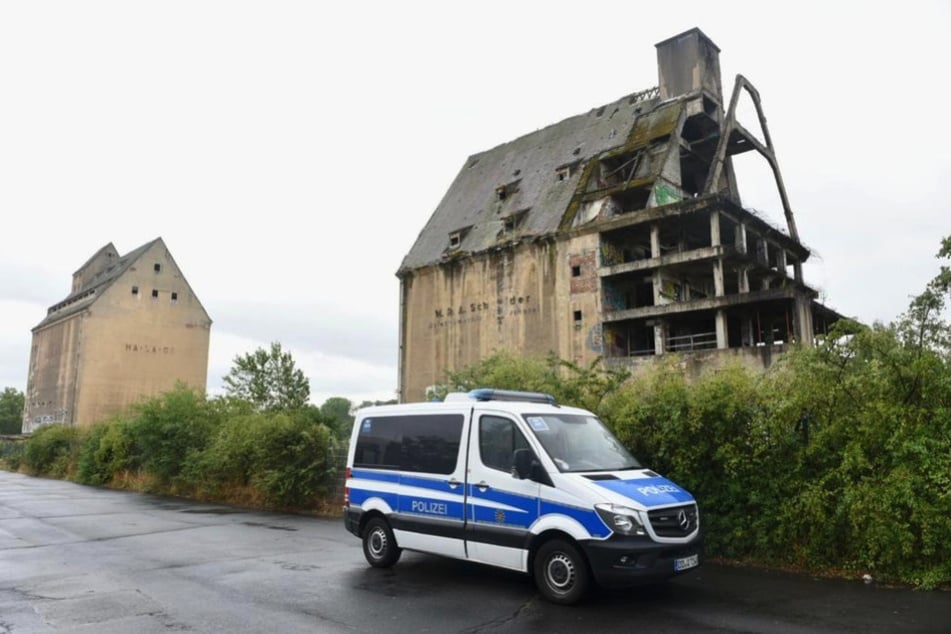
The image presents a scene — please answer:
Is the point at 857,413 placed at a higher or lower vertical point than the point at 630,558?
higher

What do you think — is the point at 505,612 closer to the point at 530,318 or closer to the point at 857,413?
the point at 857,413

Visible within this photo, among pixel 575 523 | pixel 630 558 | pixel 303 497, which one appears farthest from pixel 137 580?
pixel 303 497

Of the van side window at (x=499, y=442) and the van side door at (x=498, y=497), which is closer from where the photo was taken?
the van side door at (x=498, y=497)

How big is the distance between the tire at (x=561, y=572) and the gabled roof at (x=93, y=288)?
61.6 m

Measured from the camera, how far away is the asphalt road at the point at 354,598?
651cm

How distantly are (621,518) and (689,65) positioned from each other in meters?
42.4

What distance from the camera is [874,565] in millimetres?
8352

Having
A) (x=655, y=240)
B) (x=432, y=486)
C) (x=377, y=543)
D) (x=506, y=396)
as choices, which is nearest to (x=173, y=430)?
(x=377, y=543)

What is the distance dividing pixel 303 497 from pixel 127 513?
14.5ft

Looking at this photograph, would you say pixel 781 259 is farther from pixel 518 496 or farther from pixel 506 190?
pixel 518 496

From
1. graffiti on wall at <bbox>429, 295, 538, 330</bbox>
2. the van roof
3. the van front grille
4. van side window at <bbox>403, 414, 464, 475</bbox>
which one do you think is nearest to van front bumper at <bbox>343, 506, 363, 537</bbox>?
van side window at <bbox>403, 414, 464, 475</bbox>

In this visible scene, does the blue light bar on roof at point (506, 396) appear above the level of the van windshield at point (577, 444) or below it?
above

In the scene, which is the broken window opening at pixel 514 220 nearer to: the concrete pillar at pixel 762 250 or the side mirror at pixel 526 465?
the concrete pillar at pixel 762 250

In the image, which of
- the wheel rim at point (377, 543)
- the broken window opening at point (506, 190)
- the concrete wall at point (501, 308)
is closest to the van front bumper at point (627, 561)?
the wheel rim at point (377, 543)
